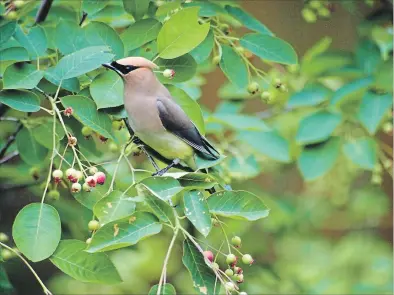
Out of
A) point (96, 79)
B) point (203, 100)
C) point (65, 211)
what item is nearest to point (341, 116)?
point (65, 211)

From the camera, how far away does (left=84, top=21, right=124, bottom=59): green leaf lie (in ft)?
4.67

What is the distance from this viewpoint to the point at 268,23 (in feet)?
12.5

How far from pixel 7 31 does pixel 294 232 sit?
2225 millimetres

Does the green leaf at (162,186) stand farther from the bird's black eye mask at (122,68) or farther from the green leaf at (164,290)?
the bird's black eye mask at (122,68)

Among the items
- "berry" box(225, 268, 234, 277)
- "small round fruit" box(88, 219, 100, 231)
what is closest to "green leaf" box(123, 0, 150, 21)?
"small round fruit" box(88, 219, 100, 231)

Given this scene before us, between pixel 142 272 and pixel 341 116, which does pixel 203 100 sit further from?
pixel 341 116

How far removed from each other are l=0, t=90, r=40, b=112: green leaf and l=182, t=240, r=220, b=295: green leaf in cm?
40

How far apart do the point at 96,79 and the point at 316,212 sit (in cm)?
256

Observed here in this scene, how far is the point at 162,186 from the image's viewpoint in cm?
119

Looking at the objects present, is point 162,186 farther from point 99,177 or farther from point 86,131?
point 86,131

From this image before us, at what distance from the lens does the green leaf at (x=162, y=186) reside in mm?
1177

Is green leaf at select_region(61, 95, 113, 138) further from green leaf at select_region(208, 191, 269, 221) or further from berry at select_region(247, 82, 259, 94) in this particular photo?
berry at select_region(247, 82, 259, 94)

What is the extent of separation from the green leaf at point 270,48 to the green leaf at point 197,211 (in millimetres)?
476

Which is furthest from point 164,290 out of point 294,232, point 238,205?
point 294,232
